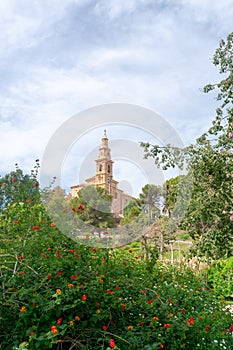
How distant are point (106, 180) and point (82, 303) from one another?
1557 millimetres

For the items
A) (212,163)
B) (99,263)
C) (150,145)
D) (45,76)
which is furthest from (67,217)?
(212,163)

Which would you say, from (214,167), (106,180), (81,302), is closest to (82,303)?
(81,302)

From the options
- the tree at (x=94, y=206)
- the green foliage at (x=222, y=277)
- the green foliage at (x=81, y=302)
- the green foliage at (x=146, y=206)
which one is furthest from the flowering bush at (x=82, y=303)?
the green foliage at (x=222, y=277)

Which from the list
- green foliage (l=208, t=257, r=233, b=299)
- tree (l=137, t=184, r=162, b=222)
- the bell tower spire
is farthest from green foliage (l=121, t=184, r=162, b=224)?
green foliage (l=208, t=257, r=233, b=299)

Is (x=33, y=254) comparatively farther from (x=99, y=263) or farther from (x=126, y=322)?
(x=126, y=322)

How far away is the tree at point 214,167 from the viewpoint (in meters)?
4.66

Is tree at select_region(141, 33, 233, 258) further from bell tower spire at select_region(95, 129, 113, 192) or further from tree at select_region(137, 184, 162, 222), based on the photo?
bell tower spire at select_region(95, 129, 113, 192)

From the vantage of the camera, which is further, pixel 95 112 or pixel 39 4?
pixel 39 4

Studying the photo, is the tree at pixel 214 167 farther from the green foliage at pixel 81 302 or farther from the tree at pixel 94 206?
the green foliage at pixel 81 302

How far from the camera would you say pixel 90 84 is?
13.6 ft

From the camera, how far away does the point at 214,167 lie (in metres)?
4.83

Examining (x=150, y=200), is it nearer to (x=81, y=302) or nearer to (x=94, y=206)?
(x=94, y=206)

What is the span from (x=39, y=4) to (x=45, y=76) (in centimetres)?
83

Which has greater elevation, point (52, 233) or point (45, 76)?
point (45, 76)
